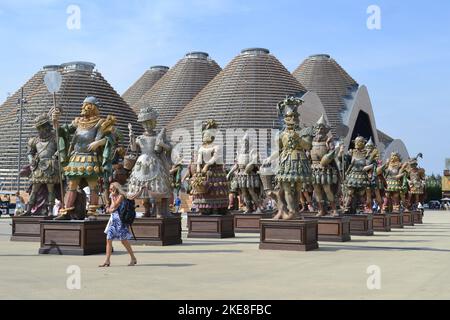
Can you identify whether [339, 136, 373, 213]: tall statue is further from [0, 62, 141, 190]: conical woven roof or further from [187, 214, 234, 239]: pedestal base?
[0, 62, 141, 190]: conical woven roof

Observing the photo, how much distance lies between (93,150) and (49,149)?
3389 mm

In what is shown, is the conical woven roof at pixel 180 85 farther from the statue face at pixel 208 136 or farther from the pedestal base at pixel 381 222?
the statue face at pixel 208 136

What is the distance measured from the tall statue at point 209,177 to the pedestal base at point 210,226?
295 mm

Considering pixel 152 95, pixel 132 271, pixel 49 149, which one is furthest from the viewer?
pixel 152 95

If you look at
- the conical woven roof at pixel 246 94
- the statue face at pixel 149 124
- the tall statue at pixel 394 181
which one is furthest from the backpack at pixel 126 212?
the conical woven roof at pixel 246 94

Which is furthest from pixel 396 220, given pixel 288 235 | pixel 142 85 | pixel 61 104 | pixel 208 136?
pixel 142 85

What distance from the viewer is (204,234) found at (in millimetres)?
14203

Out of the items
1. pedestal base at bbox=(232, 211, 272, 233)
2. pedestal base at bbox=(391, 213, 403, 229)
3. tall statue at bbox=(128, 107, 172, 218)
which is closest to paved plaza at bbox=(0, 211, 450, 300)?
tall statue at bbox=(128, 107, 172, 218)

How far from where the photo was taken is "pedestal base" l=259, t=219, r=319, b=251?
1035cm

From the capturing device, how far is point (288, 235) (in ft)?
34.4

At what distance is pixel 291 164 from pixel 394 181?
12.0m

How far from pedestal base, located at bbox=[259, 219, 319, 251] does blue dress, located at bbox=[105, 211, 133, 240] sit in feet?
11.2
